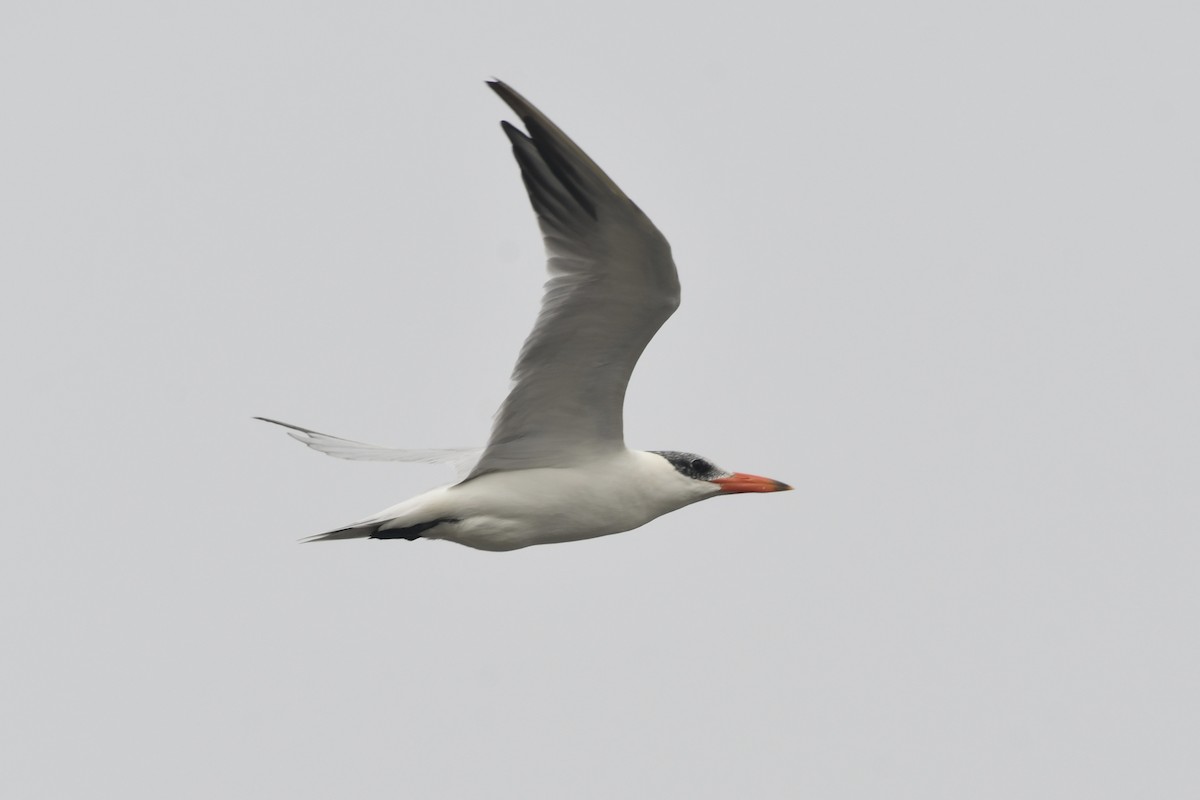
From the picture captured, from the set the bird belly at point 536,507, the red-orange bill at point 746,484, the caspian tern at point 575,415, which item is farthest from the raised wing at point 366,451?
the red-orange bill at point 746,484

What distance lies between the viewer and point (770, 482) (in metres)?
9.89

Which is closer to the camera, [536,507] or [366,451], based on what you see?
[536,507]

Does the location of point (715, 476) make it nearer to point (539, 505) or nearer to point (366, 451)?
point (539, 505)

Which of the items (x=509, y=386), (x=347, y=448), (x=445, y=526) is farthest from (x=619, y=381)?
(x=347, y=448)

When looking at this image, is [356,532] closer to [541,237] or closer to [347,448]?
[347,448]

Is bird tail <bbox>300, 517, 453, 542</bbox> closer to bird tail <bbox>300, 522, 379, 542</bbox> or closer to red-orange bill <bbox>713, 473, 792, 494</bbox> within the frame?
bird tail <bbox>300, 522, 379, 542</bbox>

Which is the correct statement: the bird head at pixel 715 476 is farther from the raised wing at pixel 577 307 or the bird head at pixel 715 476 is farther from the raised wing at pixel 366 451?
the raised wing at pixel 366 451

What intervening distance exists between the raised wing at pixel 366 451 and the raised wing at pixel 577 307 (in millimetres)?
1093

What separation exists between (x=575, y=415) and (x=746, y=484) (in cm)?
137

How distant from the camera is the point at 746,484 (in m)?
9.81

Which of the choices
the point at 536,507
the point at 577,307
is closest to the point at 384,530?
the point at 536,507

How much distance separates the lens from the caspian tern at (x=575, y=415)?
7.89 m


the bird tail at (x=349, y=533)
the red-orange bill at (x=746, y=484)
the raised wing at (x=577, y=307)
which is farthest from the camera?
the red-orange bill at (x=746, y=484)

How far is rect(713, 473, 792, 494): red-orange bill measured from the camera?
9742 mm
